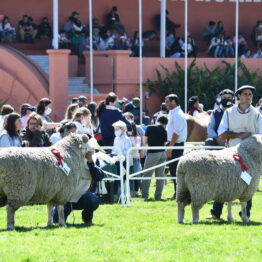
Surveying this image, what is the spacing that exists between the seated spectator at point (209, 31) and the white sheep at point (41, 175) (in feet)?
75.8

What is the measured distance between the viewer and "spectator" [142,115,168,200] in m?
17.8

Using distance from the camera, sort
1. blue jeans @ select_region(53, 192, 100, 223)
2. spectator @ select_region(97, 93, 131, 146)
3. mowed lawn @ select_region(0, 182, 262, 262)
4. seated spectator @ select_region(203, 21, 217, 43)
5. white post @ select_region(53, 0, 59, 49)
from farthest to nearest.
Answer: seated spectator @ select_region(203, 21, 217, 43), white post @ select_region(53, 0, 59, 49), spectator @ select_region(97, 93, 131, 146), blue jeans @ select_region(53, 192, 100, 223), mowed lawn @ select_region(0, 182, 262, 262)

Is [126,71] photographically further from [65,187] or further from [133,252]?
[133,252]

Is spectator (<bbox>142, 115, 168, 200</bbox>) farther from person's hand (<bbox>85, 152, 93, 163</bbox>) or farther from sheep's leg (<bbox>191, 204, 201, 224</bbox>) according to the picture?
sheep's leg (<bbox>191, 204, 201, 224</bbox>)

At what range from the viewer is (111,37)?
33.0 meters

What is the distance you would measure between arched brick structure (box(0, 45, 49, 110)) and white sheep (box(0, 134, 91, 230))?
1585 centimetres

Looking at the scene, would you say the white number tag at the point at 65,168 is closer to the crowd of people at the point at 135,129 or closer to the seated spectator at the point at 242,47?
the crowd of people at the point at 135,129

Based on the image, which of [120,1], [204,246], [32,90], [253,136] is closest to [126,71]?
[32,90]

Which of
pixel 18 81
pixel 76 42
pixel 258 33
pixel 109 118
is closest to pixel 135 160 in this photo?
pixel 109 118

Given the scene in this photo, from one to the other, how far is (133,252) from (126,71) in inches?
790

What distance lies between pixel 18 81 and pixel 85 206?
16088mm

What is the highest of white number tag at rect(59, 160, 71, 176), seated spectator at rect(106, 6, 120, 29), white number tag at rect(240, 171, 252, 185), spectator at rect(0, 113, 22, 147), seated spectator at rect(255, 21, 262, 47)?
seated spectator at rect(106, 6, 120, 29)

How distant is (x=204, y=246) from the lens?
37.8ft

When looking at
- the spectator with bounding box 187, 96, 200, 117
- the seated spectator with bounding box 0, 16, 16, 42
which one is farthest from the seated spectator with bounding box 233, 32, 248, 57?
the spectator with bounding box 187, 96, 200, 117
